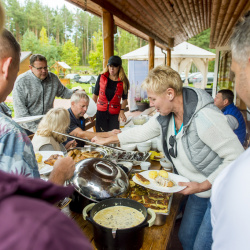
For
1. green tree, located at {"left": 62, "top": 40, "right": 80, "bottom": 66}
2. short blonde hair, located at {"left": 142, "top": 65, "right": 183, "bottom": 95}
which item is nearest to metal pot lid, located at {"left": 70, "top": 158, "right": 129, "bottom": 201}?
short blonde hair, located at {"left": 142, "top": 65, "right": 183, "bottom": 95}

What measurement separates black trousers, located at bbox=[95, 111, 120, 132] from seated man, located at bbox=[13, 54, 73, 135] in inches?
41.8

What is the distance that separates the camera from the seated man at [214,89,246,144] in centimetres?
326

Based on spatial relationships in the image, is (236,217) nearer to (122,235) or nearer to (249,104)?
(249,104)

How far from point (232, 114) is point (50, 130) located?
250 centimetres

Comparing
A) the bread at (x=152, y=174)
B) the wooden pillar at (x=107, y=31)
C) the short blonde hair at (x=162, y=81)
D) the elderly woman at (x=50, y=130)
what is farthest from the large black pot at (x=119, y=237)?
the wooden pillar at (x=107, y=31)

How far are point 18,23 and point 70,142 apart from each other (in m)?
25.0

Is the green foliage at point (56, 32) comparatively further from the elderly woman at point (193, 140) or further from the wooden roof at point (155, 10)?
the elderly woman at point (193, 140)

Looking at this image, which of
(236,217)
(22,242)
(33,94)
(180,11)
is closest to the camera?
(22,242)

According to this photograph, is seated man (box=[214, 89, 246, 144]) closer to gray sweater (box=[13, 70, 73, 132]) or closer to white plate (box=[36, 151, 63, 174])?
white plate (box=[36, 151, 63, 174])

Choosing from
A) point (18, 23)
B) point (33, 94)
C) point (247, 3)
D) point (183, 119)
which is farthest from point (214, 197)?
point (18, 23)

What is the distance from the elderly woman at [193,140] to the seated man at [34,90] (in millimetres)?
1932

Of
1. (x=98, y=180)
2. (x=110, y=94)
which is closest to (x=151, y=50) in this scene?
(x=110, y=94)

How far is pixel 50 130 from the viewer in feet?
7.87

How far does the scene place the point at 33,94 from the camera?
3281mm
